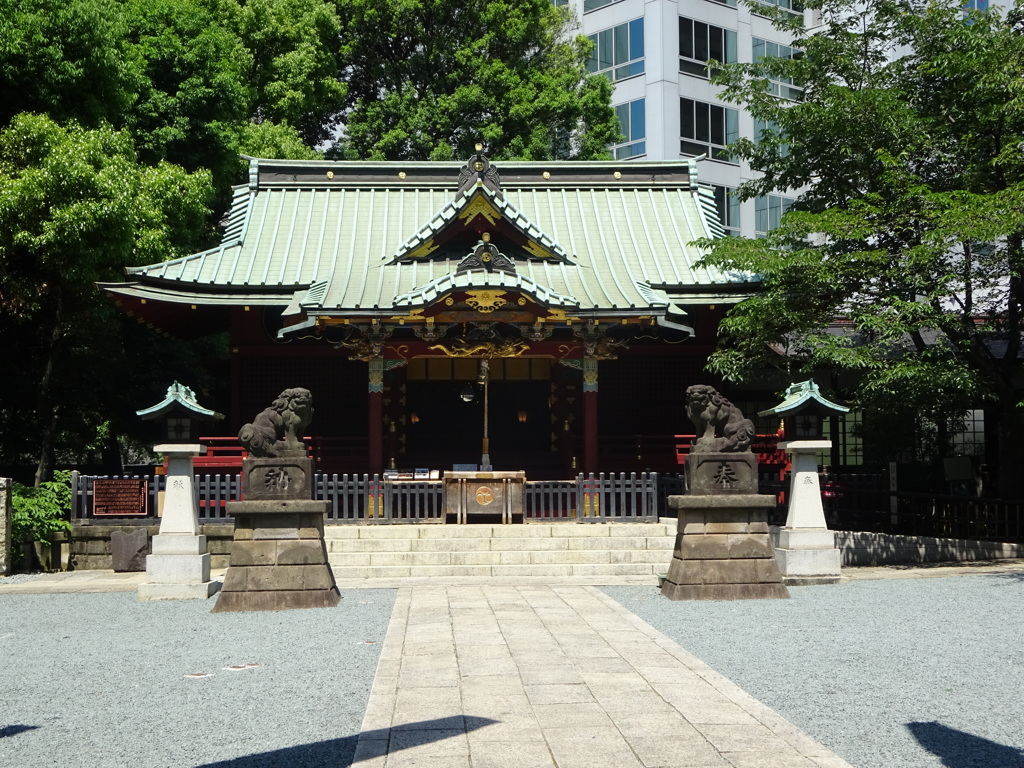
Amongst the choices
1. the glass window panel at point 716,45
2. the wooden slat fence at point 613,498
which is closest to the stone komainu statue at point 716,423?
the wooden slat fence at point 613,498

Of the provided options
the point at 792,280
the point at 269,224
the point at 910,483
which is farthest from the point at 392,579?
the point at 910,483

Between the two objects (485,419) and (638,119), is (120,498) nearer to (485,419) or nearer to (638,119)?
(485,419)

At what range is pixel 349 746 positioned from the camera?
6.01 m

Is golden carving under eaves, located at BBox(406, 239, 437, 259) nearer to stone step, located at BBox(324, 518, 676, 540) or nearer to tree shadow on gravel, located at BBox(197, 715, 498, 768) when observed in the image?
stone step, located at BBox(324, 518, 676, 540)

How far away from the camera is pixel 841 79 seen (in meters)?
18.7

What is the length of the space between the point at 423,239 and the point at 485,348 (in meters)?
2.63

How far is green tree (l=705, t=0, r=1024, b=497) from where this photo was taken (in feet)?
51.1

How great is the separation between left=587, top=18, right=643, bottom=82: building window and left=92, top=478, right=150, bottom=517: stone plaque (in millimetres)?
30050

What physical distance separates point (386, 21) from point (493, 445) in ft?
65.2

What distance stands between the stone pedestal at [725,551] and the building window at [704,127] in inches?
1188

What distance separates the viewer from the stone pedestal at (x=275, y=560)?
1169 centimetres

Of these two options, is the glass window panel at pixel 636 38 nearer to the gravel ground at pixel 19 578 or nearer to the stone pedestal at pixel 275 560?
the gravel ground at pixel 19 578

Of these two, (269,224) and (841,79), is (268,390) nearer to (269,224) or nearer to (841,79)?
(269,224)

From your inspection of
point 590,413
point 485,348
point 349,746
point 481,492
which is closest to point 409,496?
point 481,492
